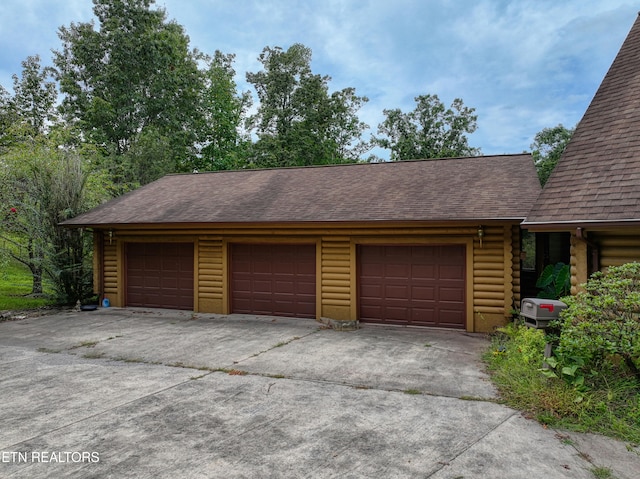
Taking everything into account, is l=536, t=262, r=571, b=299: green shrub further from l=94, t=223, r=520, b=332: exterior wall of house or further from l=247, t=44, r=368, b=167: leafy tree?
l=247, t=44, r=368, b=167: leafy tree

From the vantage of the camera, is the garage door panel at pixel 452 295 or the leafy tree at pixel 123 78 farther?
the leafy tree at pixel 123 78

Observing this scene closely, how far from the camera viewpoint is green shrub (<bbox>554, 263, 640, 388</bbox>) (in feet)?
13.5

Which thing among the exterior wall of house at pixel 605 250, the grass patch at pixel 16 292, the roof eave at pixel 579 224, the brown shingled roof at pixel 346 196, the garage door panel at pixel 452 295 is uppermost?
the brown shingled roof at pixel 346 196

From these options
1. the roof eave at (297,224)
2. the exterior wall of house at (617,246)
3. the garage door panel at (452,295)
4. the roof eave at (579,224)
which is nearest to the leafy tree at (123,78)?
the roof eave at (297,224)

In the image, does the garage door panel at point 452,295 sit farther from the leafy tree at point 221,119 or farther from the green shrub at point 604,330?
the leafy tree at point 221,119

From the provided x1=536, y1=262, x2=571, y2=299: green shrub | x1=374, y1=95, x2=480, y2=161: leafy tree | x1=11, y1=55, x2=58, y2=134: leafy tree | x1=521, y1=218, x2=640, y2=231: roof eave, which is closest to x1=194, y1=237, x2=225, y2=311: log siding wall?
x1=521, y1=218, x2=640, y2=231: roof eave

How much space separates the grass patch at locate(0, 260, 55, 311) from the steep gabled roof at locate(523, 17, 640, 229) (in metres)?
12.3

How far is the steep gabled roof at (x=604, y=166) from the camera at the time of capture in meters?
5.10

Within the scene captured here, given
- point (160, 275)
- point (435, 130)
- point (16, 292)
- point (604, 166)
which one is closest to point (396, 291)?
point (604, 166)

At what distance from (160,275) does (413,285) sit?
6.55m

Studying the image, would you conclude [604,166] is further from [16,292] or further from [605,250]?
[16,292]

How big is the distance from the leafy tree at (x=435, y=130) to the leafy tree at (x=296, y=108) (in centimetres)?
405

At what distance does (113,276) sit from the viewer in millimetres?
11094

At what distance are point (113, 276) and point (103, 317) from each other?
65.1 inches
